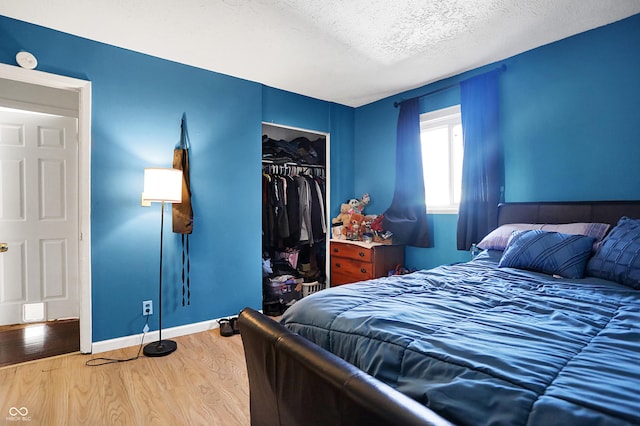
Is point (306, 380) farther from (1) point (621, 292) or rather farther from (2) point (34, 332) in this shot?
(2) point (34, 332)

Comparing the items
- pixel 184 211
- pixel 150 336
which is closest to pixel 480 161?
pixel 184 211

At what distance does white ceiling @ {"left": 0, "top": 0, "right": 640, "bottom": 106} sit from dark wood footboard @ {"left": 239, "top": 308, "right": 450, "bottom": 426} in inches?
78.0

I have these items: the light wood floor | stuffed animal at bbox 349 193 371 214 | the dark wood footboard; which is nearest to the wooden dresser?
stuffed animal at bbox 349 193 371 214

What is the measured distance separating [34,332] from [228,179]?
2.24 m

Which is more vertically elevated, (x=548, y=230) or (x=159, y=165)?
(x=159, y=165)

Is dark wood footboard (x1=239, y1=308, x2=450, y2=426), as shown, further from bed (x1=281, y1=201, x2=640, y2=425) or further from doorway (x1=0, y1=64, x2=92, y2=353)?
doorway (x1=0, y1=64, x2=92, y2=353)

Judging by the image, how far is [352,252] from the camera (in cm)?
372

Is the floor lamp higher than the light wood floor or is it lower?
higher

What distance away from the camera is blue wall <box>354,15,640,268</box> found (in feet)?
7.50

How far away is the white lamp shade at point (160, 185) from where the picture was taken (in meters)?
2.48

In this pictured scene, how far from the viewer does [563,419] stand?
631mm

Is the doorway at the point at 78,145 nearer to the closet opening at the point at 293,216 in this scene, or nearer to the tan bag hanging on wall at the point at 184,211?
the tan bag hanging on wall at the point at 184,211
